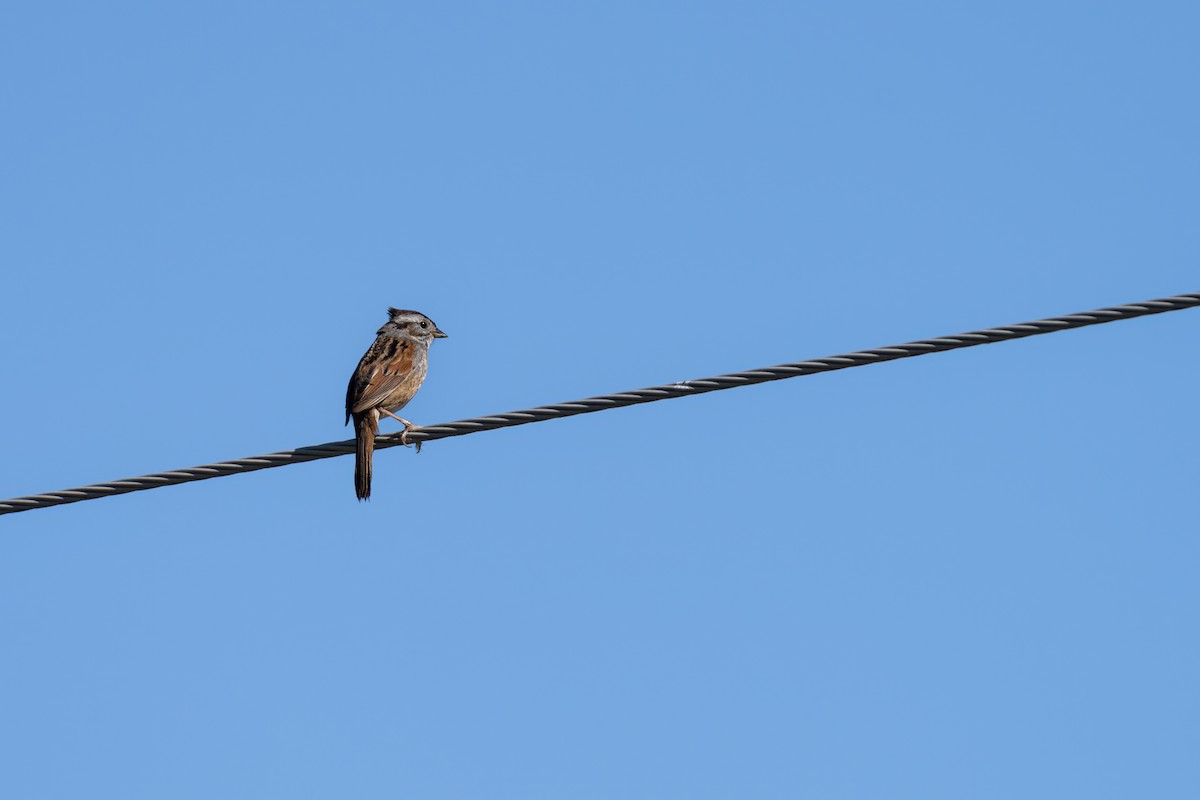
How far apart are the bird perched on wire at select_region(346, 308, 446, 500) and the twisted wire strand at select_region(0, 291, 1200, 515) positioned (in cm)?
213

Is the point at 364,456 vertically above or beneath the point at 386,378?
beneath

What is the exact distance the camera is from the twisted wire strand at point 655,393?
7.16 metres

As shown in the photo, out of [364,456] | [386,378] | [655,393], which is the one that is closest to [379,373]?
[386,378]

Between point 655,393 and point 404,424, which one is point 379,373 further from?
point 655,393

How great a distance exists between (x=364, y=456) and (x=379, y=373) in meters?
1.28

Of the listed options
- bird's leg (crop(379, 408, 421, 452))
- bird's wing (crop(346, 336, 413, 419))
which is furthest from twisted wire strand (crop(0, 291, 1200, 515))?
bird's wing (crop(346, 336, 413, 419))

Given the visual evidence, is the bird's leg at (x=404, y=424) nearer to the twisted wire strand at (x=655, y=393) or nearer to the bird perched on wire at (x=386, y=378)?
the bird perched on wire at (x=386, y=378)

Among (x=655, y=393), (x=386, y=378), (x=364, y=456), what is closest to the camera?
(x=655, y=393)

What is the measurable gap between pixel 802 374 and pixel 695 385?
53 cm

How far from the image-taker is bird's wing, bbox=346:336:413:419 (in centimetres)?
1193

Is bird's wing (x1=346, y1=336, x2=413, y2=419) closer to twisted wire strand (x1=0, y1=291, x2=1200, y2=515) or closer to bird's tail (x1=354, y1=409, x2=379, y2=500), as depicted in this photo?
bird's tail (x1=354, y1=409, x2=379, y2=500)

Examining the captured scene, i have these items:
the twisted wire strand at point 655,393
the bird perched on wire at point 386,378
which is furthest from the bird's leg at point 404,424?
the twisted wire strand at point 655,393

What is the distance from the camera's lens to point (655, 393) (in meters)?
7.89

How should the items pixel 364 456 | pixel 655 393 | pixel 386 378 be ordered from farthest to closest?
pixel 386 378
pixel 364 456
pixel 655 393
